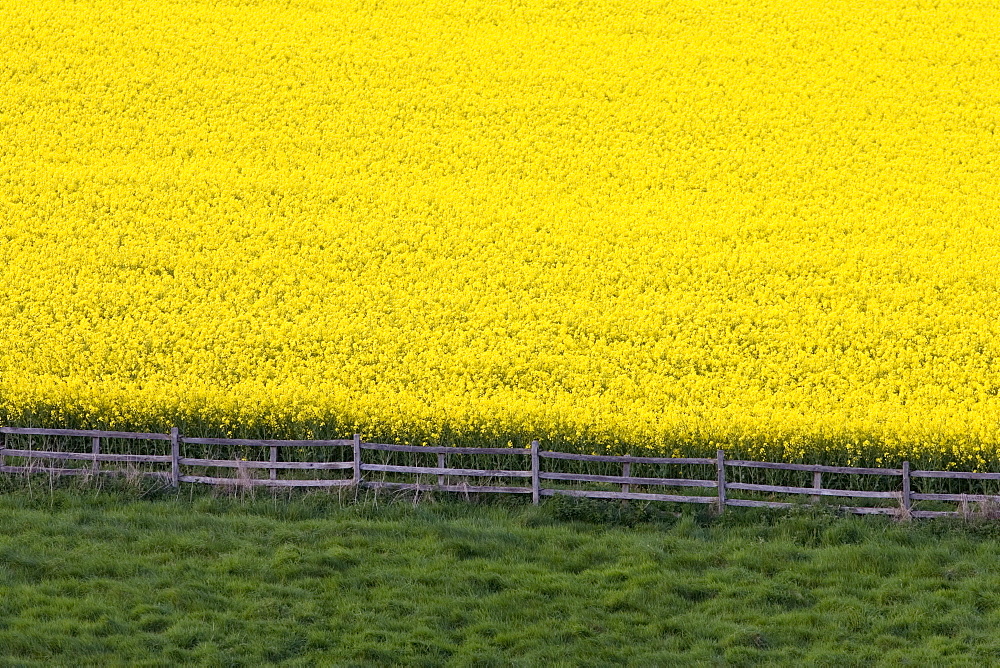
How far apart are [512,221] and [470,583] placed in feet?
59.4

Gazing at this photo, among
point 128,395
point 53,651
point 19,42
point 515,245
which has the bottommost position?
point 53,651

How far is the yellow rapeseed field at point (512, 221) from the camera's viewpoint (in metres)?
24.2

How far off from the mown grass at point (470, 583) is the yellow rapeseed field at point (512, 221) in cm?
344

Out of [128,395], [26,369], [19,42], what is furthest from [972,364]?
[19,42]

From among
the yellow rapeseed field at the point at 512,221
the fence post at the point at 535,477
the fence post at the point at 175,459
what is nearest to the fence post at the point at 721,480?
the yellow rapeseed field at the point at 512,221

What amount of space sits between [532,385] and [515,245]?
25.4 feet

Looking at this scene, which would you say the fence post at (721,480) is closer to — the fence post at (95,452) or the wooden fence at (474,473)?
the wooden fence at (474,473)

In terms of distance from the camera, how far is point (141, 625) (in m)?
15.0

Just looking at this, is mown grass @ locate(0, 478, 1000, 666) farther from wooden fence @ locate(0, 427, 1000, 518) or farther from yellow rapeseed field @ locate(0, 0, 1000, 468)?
yellow rapeseed field @ locate(0, 0, 1000, 468)

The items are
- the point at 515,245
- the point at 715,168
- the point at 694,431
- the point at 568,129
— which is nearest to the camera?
the point at 694,431

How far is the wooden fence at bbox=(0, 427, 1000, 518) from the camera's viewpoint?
769 inches

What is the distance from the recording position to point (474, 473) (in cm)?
2022

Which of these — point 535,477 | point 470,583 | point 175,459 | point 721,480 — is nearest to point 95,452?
point 175,459

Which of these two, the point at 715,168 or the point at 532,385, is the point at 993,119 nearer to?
the point at 715,168
